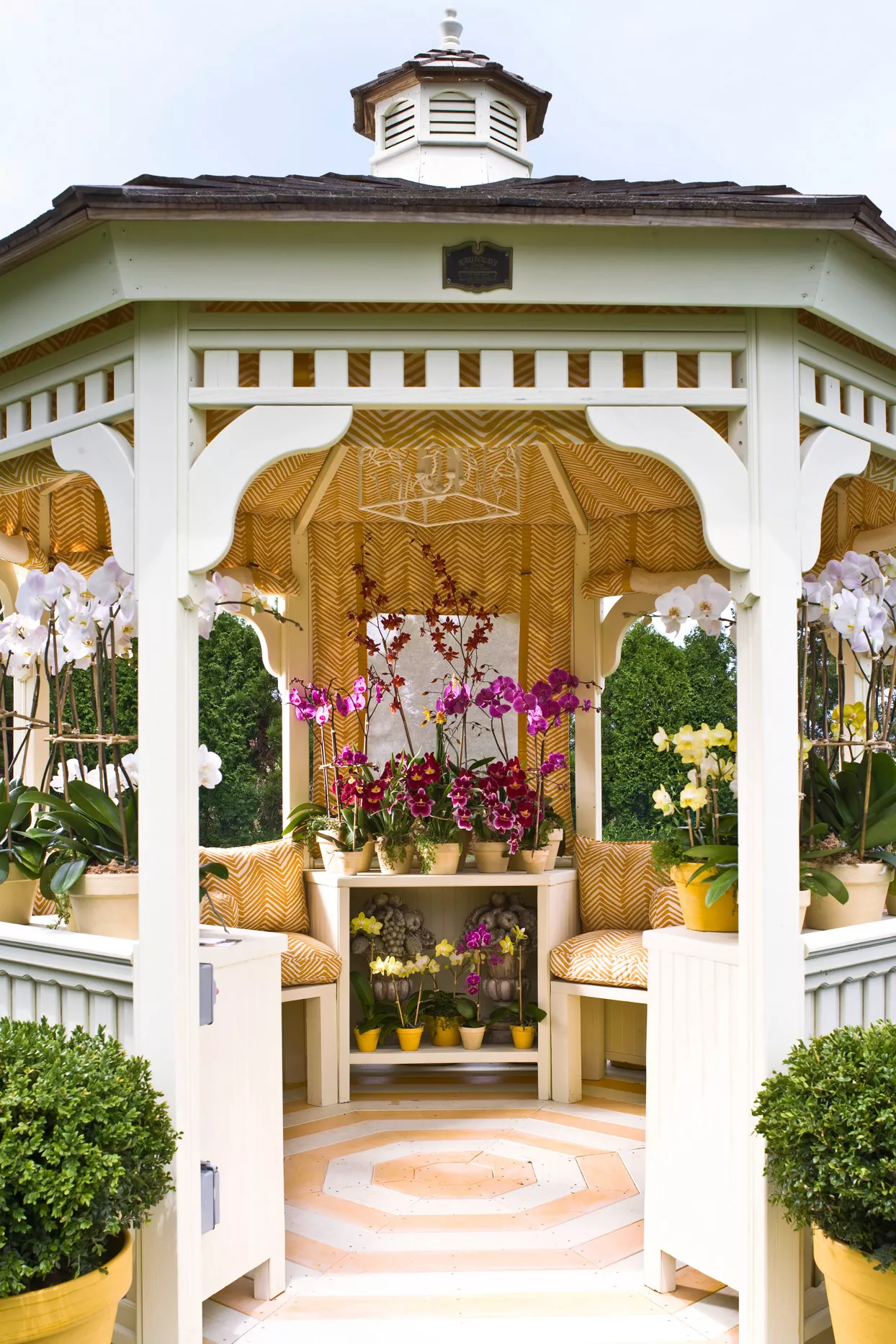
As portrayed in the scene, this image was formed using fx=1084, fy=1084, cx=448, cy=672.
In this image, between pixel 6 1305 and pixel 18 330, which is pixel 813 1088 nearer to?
pixel 6 1305

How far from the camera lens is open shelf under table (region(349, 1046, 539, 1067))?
4.72m

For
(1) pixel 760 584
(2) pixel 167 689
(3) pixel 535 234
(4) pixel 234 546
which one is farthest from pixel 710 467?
(4) pixel 234 546

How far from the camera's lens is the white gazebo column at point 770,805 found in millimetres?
2645

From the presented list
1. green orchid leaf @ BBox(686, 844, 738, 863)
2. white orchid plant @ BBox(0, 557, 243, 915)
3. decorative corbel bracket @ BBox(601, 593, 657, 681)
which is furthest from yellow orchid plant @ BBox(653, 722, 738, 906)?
decorative corbel bracket @ BBox(601, 593, 657, 681)

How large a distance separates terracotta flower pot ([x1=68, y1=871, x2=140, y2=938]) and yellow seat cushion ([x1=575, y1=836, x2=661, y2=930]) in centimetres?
273

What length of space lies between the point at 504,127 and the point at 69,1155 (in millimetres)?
4586

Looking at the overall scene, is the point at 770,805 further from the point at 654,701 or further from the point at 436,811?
the point at 654,701

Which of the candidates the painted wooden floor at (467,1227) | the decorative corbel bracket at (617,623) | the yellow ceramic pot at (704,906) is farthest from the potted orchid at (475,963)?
the yellow ceramic pot at (704,906)

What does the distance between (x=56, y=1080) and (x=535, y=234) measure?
2.19 m

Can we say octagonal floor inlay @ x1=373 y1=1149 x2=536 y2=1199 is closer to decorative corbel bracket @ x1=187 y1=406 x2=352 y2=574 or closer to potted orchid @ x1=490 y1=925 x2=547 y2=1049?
potted orchid @ x1=490 y1=925 x2=547 y2=1049

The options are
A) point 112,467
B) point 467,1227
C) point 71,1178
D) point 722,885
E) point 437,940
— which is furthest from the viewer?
point 437,940

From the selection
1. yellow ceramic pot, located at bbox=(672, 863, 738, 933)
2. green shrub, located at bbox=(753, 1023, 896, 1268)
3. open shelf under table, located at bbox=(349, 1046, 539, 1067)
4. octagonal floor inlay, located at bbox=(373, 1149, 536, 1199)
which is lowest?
octagonal floor inlay, located at bbox=(373, 1149, 536, 1199)

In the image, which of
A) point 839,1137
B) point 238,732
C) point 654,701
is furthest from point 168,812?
point 238,732

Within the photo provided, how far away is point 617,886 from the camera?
16.7 feet
